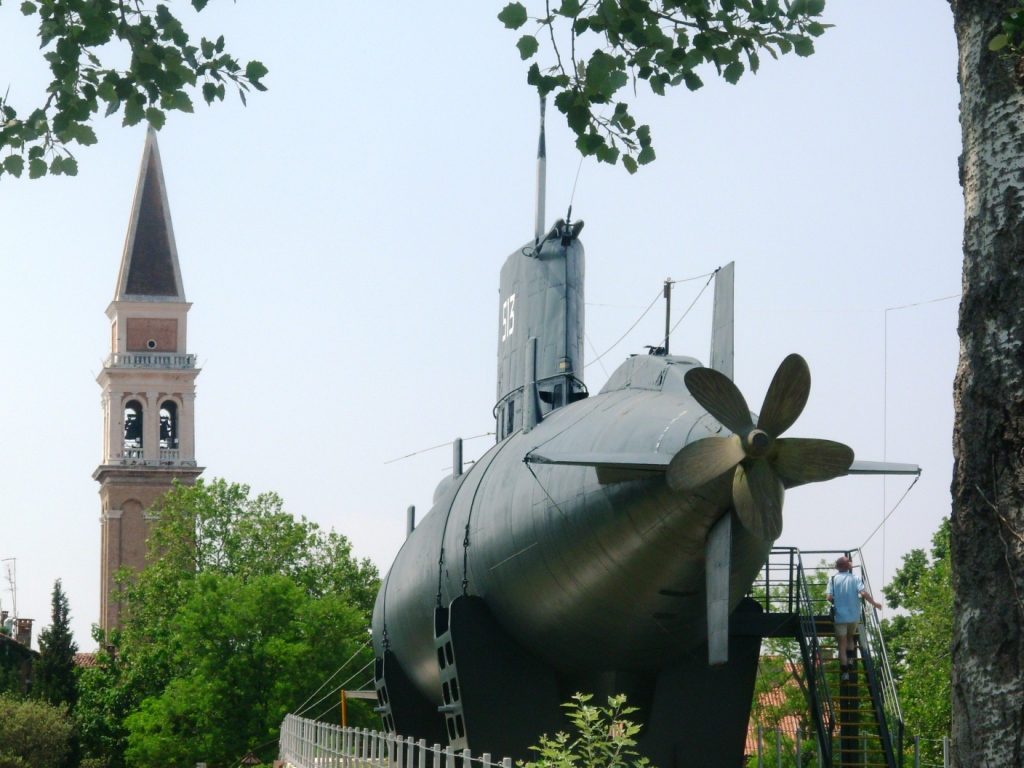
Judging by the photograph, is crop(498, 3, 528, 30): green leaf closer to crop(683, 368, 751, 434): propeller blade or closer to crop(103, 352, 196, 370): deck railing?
crop(683, 368, 751, 434): propeller blade

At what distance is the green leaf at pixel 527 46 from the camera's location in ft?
30.5

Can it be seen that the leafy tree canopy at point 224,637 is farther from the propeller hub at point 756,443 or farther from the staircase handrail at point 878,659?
the propeller hub at point 756,443

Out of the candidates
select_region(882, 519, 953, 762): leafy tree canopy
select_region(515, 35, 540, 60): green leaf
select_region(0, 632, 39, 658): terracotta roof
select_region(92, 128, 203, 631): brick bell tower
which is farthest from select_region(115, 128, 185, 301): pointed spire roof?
select_region(515, 35, 540, 60): green leaf

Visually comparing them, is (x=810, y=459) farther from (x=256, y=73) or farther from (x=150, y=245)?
(x=150, y=245)

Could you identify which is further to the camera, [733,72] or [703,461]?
[703,461]

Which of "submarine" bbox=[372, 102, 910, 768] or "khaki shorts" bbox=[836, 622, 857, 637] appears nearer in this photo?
"submarine" bbox=[372, 102, 910, 768]

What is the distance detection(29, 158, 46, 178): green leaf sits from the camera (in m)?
10.2

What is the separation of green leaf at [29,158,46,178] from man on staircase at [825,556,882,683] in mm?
10074

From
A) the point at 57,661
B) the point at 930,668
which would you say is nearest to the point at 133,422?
the point at 57,661

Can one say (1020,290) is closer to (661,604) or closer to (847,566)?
(661,604)

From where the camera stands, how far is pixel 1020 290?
6219mm

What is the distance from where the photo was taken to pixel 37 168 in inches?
401

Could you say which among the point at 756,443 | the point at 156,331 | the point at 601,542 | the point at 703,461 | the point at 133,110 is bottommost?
the point at 601,542

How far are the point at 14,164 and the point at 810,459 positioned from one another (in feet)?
21.0
